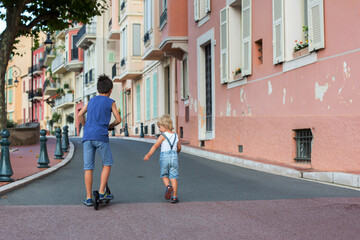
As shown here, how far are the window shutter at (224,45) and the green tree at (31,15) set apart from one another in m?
3.84

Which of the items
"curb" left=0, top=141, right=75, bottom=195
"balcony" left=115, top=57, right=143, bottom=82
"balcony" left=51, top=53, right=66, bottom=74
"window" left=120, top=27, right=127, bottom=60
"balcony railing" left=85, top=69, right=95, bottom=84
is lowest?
"curb" left=0, top=141, right=75, bottom=195

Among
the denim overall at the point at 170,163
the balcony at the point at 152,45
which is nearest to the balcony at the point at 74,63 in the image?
the balcony at the point at 152,45

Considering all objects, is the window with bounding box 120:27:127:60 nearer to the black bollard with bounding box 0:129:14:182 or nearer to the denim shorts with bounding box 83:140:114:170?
the black bollard with bounding box 0:129:14:182

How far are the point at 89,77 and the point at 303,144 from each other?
34620 mm

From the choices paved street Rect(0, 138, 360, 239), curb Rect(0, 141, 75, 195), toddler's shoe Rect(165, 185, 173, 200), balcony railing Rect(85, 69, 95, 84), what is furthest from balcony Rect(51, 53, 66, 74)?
toddler's shoe Rect(165, 185, 173, 200)

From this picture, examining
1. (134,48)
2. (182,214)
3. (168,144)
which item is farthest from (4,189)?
(134,48)

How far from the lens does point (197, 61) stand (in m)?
19.9

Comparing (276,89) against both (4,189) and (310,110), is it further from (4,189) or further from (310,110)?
(4,189)

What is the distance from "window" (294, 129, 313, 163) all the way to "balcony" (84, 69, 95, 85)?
32.8m

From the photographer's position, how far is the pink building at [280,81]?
10.4 metres

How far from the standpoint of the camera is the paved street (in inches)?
217

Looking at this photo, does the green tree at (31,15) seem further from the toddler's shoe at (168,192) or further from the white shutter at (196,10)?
the toddler's shoe at (168,192)

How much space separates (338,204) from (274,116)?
20.7 feet

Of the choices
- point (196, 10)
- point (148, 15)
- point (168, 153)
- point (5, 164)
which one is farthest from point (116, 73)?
point (168, 153)
